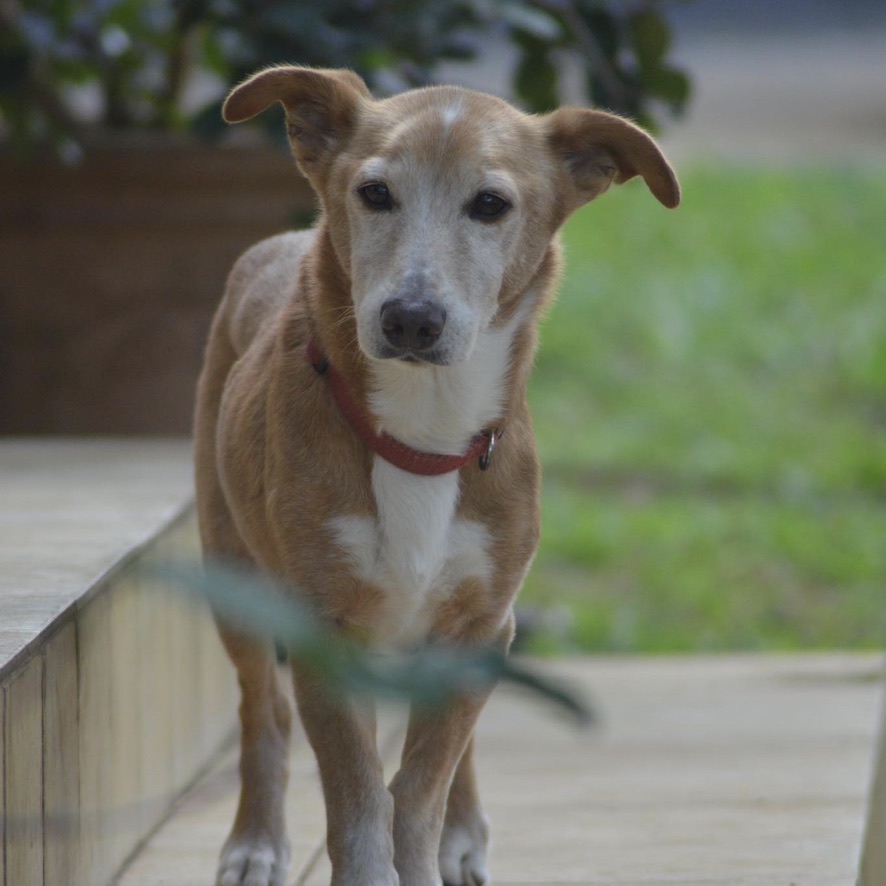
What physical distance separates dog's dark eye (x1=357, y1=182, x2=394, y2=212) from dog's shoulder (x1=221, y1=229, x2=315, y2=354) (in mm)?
388

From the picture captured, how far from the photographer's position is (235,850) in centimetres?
259

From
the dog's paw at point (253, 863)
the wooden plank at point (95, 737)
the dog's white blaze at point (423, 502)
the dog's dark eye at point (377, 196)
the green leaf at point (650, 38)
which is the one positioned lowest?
the dog's paw at point (253, 863)

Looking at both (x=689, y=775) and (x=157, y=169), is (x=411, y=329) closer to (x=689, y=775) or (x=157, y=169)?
(x=689, y=775)

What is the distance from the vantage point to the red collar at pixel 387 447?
7.50 ft

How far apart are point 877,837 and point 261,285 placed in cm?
145

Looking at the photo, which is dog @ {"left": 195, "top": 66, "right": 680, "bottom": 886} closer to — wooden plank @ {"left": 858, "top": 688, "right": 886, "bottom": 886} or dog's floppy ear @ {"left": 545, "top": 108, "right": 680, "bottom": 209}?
dog's floppy ear @ {"left": 545, "top": 108, "right": 680, "bottom": 209}

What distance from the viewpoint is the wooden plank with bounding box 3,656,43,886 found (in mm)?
1984

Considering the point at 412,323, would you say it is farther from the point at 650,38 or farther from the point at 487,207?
the point at 650,38

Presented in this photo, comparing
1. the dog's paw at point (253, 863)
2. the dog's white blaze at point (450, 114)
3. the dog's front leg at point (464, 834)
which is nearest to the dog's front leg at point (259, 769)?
the dog's paw at point (253, 863)

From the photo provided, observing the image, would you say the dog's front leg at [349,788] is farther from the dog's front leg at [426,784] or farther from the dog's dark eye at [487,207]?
the dog's dark eye at [487,207]

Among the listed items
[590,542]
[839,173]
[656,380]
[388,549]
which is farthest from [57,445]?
[839,173]

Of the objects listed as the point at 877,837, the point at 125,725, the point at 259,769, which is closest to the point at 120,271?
the point at 125,725

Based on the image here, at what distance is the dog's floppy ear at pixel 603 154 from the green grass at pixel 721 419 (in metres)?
2.26

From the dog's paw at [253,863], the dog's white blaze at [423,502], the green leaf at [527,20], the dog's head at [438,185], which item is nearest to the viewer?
the dog's head at [438,185]
